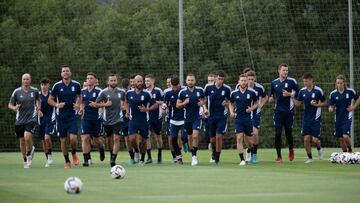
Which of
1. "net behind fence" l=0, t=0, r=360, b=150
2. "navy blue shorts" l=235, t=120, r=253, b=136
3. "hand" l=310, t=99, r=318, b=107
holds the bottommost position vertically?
"navy blue shorts" l=235, t=120, r=253, b=136

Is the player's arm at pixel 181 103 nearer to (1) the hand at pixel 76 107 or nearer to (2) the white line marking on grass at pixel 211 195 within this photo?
(1) the hand at pixel 76 107

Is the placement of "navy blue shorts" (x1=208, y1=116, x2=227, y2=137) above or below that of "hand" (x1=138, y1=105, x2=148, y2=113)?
below

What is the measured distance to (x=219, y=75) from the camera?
24766mm

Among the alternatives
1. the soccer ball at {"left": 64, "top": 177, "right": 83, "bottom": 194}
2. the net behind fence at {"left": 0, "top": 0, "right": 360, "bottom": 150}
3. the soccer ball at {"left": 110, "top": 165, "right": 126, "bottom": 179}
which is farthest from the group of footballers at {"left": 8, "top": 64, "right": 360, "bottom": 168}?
the net behind fence at {"left": 0, "top": 0, "right": 360, "bottom": 150}

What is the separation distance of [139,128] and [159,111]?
209cm

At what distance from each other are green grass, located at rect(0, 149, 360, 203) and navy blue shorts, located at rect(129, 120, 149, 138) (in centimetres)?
114

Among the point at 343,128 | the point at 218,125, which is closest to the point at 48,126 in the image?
the point at 218,125

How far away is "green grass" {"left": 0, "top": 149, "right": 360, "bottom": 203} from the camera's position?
14.4 metres

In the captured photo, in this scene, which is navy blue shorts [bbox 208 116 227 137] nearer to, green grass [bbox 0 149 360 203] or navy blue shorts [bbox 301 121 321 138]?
green grass [bbox 0 149 360 203]

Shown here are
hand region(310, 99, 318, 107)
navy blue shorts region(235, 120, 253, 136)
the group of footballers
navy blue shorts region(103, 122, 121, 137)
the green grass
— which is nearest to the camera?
the green grass

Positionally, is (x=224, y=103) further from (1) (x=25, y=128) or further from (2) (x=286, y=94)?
(1) (x=25, y=128)

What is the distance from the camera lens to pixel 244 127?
949 inches

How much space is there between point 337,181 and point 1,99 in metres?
22.5

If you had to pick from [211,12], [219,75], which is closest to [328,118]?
[211,12]
